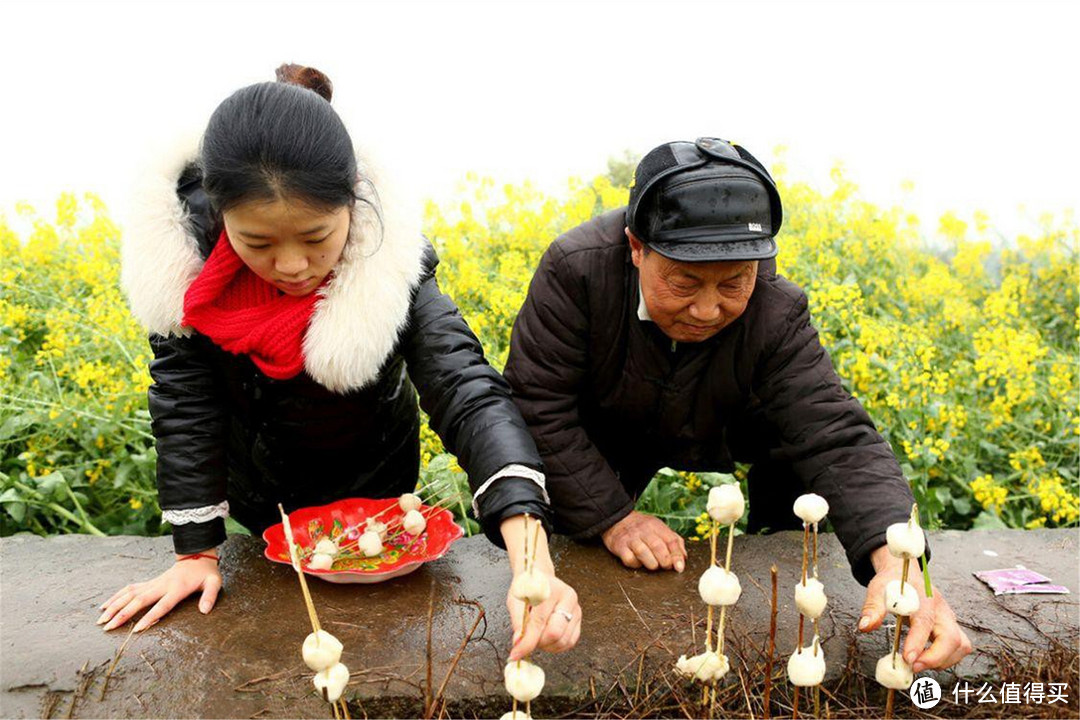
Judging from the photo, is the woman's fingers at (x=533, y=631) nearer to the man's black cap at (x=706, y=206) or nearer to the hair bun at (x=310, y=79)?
the man's black cap at (x=706, y=206)

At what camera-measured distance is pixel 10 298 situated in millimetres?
4102

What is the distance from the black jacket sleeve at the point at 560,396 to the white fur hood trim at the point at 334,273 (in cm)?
45

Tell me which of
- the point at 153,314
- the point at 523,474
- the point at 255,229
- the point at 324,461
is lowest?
the point at 324,461

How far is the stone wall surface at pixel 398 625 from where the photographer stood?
74.9 inches

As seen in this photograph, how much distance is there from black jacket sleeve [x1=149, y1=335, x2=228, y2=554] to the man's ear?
1.06 m

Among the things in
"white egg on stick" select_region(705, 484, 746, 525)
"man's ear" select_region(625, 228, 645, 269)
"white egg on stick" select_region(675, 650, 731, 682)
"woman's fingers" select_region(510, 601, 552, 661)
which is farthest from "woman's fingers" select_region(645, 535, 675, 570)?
"white egg on stick" select_region(705, 484, 746, 525)

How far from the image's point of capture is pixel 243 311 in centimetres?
209

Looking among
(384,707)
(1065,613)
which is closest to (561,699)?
(384,707)

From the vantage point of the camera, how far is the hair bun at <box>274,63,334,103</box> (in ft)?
7.00

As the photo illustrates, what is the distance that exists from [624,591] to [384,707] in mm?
673

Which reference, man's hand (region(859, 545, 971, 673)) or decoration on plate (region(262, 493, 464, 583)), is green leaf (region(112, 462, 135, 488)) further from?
man's hand (region(859, 545, 971, 673))

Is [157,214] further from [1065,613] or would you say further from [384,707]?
[1065,613]

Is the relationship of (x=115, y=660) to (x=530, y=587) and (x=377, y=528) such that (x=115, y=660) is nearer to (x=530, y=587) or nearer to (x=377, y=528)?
(x=377, y=528)

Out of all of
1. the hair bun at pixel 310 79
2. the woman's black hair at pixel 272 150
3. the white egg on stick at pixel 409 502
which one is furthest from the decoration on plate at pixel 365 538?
the hair bun at pixel 310 79
